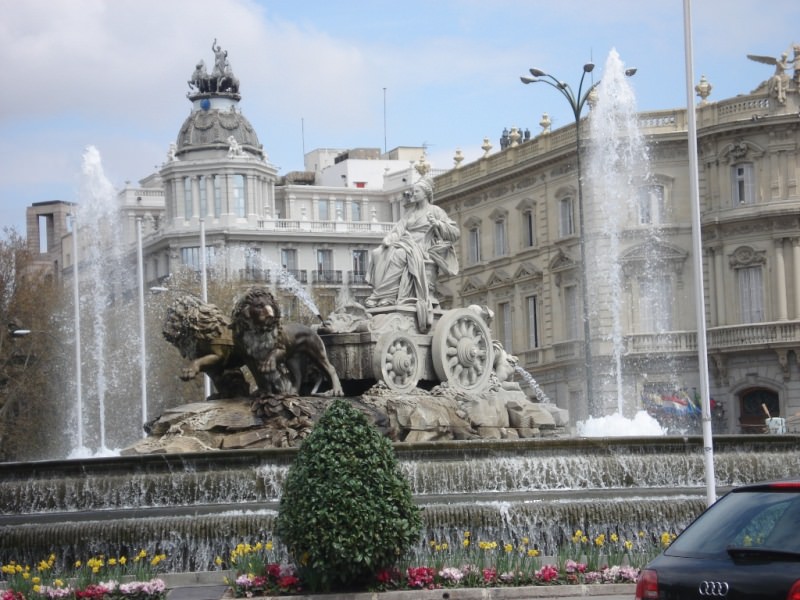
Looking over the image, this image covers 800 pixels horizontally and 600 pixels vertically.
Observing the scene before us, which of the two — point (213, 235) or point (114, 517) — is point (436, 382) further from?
point (213, 235)

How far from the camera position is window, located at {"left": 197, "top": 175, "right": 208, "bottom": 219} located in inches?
3647

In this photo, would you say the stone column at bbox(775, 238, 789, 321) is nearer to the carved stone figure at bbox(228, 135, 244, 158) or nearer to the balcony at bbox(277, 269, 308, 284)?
the balcony at bbox(277, 269, 308, 284)

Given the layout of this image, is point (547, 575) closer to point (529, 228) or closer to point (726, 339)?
point (726, 339)

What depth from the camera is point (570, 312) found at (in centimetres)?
6512

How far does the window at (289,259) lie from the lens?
301 ft

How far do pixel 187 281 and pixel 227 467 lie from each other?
150ft

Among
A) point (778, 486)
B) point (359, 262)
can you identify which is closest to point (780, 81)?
point (359, 262)

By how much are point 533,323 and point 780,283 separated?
11978 millimetres

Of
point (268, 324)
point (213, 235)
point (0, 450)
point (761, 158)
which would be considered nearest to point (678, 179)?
point (761, 158)

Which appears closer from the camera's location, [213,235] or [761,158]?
[761,158]

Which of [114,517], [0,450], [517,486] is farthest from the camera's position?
[0,450]

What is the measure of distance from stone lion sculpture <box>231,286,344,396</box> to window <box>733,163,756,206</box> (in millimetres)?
38868

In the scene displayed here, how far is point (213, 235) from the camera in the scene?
9006cm

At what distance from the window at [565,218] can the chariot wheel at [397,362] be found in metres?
40.7
